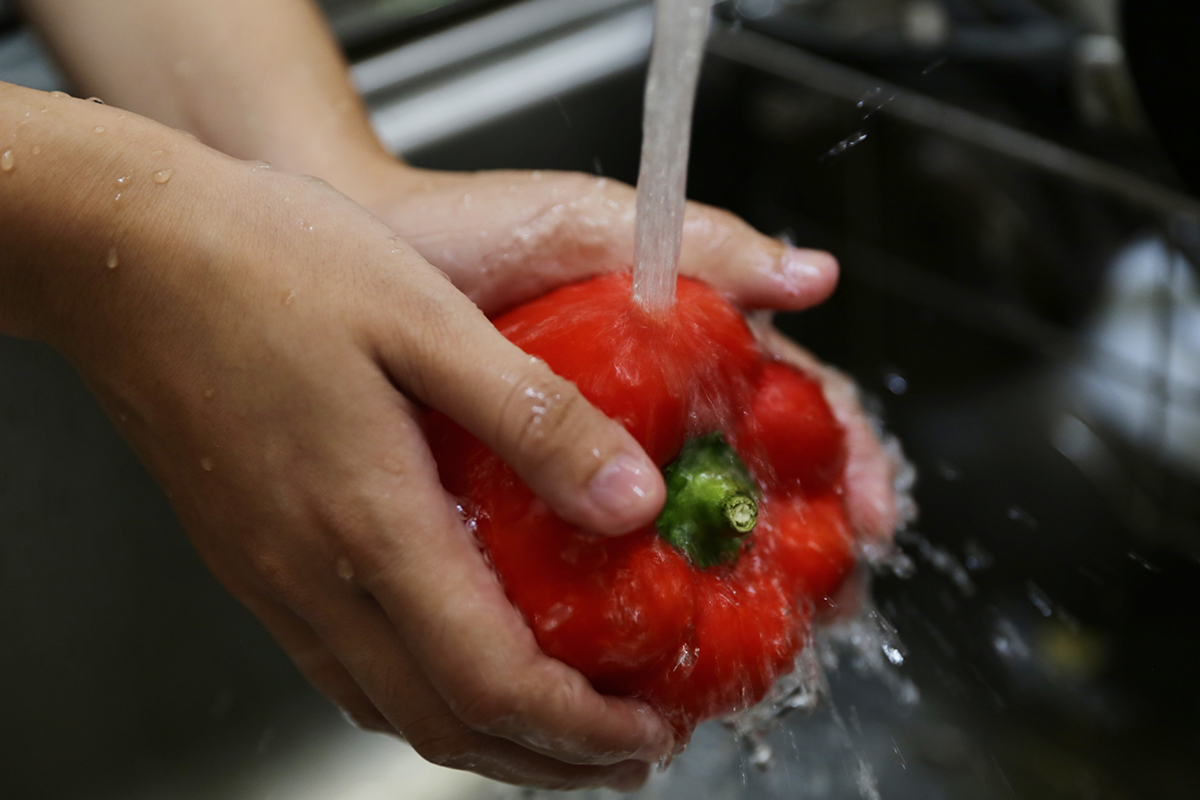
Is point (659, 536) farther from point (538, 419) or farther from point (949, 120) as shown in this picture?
point (949, 120)

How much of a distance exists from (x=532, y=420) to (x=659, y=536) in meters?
0.15

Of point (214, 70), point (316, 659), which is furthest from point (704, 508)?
point (214, 70)

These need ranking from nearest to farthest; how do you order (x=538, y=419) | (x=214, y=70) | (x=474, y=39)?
(x=538, y=419) → (x=214, y=70) → (x=474, y=39)

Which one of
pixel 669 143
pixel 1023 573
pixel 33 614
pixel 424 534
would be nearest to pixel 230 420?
pixel 424 534

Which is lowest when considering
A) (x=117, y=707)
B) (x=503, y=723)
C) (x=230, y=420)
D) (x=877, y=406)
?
(x=877, y=406)

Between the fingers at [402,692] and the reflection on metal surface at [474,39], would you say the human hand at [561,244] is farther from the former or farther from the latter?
the reflection on metal surface at [474,39]

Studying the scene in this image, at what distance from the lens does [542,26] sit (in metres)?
1.14

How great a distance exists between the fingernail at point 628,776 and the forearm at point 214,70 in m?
0.49

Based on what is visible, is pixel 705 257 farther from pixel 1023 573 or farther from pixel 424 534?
pixel 1023 573

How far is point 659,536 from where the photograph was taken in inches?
23.1

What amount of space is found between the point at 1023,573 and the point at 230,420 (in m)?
0.90

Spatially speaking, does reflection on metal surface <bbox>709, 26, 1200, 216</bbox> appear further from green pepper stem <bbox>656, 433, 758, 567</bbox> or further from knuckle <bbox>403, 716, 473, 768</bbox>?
knuckle <bbox>403, 716, 473, 768</bbox>

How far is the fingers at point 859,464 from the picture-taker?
763mm

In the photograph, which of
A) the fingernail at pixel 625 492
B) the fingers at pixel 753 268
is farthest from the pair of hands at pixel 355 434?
the fingers at pixel 753 268
